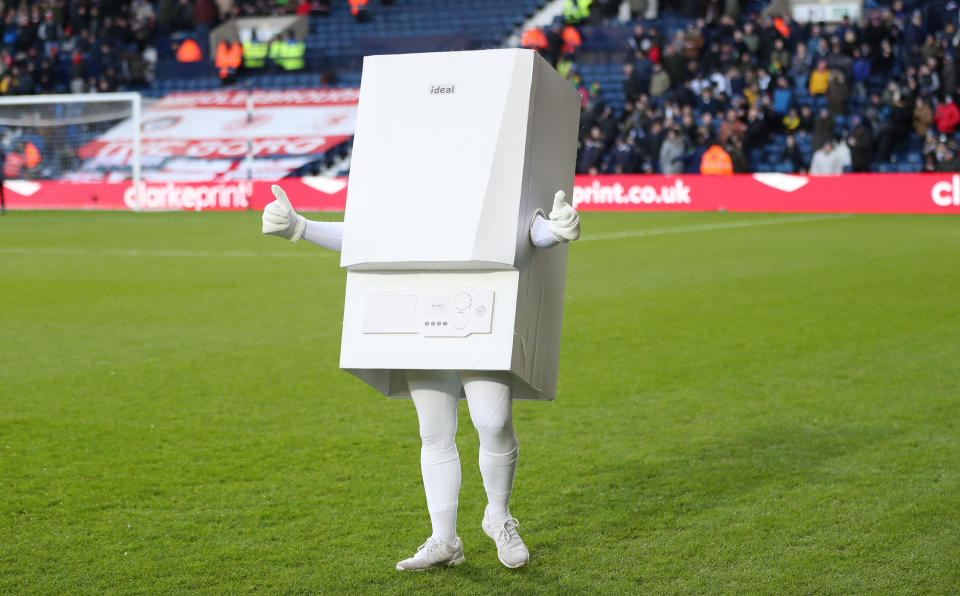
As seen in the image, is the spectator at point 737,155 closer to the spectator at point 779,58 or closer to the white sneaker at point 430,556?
the spectator at point 779,58

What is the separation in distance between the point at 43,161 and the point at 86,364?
21952mm

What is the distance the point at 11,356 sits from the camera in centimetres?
770

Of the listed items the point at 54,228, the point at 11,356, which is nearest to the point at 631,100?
the point at 54,228

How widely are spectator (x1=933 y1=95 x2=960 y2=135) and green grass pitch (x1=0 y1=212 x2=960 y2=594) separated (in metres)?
12.5

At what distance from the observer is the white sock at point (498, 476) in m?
3.68

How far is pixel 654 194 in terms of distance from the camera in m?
22.7

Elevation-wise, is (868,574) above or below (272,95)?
above

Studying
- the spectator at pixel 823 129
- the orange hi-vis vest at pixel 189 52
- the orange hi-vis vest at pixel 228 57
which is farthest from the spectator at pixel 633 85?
the orange hi-vis vest at pixel 189 52

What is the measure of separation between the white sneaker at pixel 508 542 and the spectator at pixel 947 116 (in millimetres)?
20441

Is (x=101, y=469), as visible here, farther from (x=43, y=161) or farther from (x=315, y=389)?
(x=43, y=161)

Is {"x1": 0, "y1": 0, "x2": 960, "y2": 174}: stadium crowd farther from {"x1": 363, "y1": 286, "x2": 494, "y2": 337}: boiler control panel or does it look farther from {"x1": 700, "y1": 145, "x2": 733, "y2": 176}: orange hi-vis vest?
{"x1": 363, "y1": 286, "x2": 494, "y2": 337}: boiler control panel

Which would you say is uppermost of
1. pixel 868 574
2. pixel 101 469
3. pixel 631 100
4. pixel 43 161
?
pixel 868 574

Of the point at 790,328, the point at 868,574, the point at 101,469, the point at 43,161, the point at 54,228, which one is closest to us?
the point at 868,574

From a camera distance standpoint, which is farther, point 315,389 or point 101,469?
point 315,389
